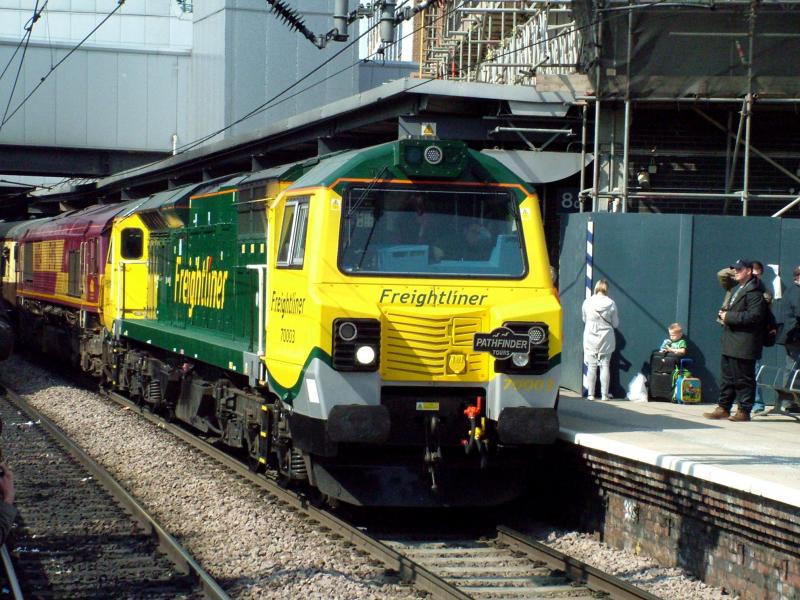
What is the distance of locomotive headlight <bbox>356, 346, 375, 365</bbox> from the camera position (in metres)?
8.64

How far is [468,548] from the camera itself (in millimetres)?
8977

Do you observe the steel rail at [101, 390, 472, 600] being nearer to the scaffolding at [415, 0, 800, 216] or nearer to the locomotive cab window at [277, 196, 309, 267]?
the locomotive cab window at [277, 196, 309, 267]

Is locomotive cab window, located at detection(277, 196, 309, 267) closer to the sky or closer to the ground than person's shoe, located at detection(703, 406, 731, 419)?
closer to the sky

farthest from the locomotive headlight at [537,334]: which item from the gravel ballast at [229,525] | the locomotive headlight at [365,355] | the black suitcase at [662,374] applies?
the black suitcase at [662,374]

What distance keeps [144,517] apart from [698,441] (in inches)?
182

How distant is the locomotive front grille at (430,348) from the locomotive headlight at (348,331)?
0.28 m

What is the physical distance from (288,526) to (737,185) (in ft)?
32.3

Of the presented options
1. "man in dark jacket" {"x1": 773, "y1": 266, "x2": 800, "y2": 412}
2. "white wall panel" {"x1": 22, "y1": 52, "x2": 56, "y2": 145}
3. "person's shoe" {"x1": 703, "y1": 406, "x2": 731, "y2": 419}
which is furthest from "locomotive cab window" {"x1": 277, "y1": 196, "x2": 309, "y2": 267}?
"white wall panel" {"x1": 22, "y1": 52, "x2": 56, "y2": 145}

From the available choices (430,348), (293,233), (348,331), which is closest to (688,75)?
(293,233)

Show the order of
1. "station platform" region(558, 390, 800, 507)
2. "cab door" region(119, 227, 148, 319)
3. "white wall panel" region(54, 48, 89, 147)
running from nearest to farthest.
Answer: "station platform" region(558, 390, 800, 507) < "cab door" region(119, 227, 148, 319) < "white wall panel" region(54, 48, 89, 147)

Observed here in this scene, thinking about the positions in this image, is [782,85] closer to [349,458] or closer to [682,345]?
[682,345]

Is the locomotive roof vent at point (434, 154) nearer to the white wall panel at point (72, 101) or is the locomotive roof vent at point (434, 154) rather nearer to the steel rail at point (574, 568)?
the steel rail at point (574, 568)

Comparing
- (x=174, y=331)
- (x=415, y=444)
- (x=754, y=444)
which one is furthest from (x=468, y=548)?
(x=174, y=331)

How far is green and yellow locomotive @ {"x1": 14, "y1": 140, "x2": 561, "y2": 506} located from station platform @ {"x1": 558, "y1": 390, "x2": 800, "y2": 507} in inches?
34.8
